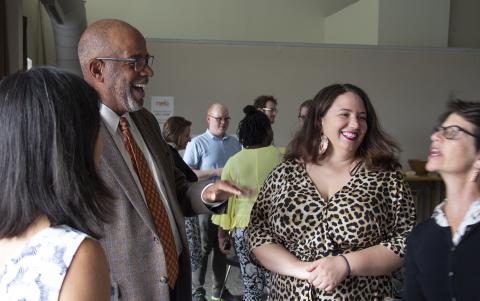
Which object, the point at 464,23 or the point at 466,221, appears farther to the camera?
the point at 464,23

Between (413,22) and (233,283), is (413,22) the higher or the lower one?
the higher one

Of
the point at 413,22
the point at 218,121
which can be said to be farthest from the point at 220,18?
the point at 218,121

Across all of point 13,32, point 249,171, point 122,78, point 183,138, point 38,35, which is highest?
point 38,35

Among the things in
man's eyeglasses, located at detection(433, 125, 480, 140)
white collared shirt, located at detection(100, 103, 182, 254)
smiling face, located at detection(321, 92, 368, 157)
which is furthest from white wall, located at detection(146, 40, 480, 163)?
man's eyeglasses, located at detection(433, 125, 480, 140)

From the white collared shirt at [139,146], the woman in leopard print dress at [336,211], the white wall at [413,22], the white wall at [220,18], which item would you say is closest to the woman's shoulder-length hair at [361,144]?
the woman in leopard print dress at [336,211]

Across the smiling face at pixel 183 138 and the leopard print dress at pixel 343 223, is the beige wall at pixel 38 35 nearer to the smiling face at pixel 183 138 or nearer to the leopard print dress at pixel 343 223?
the smiling face at pixel 183 138

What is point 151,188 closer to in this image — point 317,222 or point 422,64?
point 317,222

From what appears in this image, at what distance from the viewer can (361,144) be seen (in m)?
2.10

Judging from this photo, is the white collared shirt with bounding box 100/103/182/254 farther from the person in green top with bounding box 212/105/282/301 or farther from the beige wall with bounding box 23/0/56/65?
the beige wall with bounding box 23/0/56/65

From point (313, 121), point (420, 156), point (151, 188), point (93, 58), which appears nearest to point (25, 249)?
point (151, 188)

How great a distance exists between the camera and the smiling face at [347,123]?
201 cm

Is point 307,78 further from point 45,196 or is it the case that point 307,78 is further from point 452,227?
point 45,196

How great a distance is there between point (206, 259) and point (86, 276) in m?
3.57

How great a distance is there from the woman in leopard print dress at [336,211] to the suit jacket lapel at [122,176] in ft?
1.92
